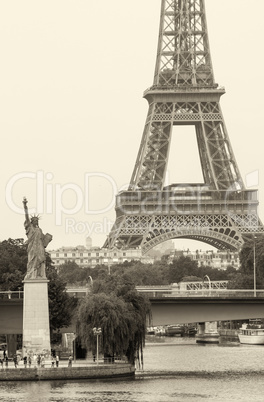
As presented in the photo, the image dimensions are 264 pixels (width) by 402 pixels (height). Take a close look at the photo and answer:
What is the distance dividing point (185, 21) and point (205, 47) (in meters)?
3.41

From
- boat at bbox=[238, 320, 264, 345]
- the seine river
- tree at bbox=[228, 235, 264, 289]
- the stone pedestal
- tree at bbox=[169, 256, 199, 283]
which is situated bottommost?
the seine river

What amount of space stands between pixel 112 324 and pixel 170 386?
6923mm

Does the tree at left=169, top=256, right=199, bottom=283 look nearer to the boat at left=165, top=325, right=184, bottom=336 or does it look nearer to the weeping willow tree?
the boat at left=165, top=325, right=184, bottom=336

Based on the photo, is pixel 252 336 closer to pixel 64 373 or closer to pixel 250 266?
pixel 250 266

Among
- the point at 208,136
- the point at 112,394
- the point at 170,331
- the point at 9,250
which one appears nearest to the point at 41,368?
the point at 112,394

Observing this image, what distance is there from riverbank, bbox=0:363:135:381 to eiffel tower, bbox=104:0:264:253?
279 ft

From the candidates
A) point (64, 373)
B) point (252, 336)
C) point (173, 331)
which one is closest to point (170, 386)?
point (64, 373)

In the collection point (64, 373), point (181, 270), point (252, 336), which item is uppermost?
point (181, 270)

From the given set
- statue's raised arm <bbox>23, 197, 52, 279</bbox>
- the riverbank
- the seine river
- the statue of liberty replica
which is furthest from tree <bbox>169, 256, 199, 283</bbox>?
the riverbank

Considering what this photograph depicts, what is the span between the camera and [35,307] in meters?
81.4

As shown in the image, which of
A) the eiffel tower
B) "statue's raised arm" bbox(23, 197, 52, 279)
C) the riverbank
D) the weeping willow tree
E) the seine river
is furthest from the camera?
the eiffel tower

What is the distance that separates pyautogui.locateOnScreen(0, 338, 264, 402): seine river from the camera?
72.2 metres

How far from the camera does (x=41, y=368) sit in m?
78.6

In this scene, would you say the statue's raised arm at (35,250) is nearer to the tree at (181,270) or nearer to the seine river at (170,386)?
the seine river at (170,386)
